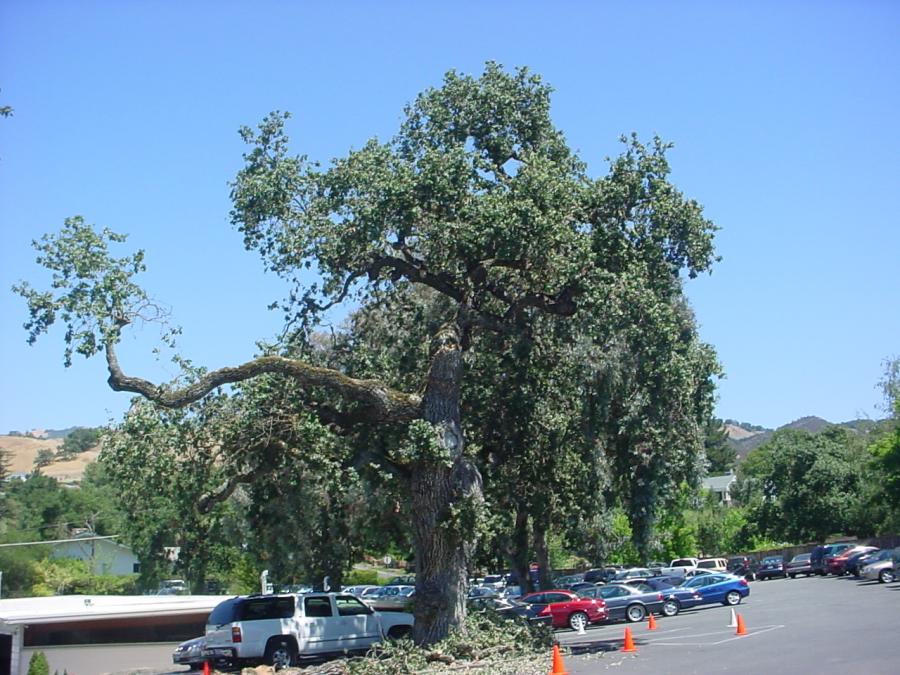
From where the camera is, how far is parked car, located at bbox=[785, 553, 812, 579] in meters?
51.3

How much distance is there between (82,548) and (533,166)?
61.8m

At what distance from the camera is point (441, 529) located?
19.5 metres

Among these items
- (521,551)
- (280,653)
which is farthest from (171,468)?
(521,551)

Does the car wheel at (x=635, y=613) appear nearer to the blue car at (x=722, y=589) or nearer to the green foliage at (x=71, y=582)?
the blue car at (x=722, y=589)

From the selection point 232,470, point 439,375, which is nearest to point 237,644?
point 232,470

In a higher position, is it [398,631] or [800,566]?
[800,566]

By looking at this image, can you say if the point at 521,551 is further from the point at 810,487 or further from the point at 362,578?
the point at 810,487

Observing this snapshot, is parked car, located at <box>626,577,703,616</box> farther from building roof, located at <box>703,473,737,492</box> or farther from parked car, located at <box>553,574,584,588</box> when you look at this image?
building roof, located at <box>703,473,737,492</box>

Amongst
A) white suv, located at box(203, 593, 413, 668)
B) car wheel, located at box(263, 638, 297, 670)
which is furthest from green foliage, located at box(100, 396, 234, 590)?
car wheel, located at box(263, 638, 297, 670)

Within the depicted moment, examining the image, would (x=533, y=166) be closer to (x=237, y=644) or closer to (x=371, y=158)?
(x=371, y=158)

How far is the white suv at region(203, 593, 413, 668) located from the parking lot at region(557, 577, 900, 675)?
5155 mm

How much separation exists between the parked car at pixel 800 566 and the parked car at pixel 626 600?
2092 centimetres

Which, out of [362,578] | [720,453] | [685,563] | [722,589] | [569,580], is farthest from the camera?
[720,453]

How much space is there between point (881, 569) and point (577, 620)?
1526 centimetres
